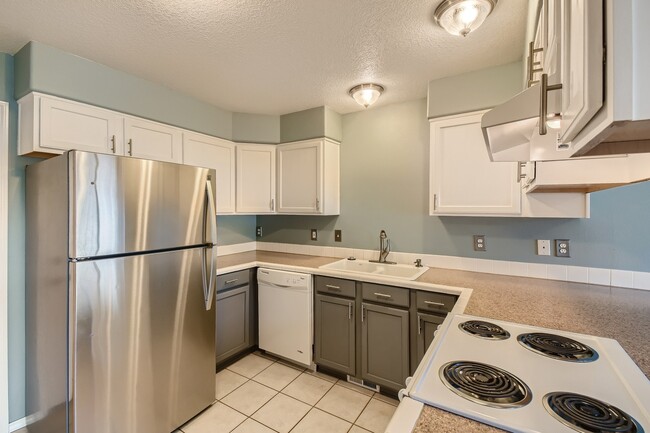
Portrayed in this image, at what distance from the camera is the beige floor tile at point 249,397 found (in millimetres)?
2092

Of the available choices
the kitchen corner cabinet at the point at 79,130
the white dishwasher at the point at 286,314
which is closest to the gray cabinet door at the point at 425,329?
the white dishwasher at the point at 286,314

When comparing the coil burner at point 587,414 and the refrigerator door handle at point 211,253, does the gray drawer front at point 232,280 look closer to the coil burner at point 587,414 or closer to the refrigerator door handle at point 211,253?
the refrigerator door handle at point 211,253

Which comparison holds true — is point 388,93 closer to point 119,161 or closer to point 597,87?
point 119,161

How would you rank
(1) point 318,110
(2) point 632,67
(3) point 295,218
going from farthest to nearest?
(3) point 295,218 → (1) point 318,110 → (2) point 632,67

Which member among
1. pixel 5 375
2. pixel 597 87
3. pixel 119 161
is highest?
pixel 119 161

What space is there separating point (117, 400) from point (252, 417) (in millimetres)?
823

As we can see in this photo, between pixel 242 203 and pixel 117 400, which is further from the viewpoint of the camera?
pixel 242 203

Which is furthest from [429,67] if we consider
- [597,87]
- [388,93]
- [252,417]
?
[252,417]

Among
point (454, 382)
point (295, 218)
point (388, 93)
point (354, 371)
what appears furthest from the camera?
point (295, 218)

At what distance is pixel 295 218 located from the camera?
132 inches

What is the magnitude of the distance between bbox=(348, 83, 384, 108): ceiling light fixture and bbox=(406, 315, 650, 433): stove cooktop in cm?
184

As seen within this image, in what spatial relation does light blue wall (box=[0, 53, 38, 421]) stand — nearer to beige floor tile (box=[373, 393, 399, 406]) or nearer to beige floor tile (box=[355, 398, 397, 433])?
beige floor tile (box=[355, 398, 397, 433])

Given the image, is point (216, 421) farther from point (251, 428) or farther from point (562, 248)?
point (562, 248)

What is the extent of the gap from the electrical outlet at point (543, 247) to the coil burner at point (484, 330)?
Answer: 1.20 metres
